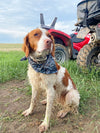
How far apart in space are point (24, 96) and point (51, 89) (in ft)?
3.58

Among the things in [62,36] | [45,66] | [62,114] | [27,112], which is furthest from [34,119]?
[62,36]

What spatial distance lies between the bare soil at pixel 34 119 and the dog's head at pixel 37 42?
107cm

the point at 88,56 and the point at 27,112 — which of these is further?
the point at 88,56

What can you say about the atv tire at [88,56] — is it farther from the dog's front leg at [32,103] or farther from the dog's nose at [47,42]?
the dog's nose at [47,42]

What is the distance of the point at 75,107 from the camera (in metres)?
2.33

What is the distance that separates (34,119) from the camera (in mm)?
2189

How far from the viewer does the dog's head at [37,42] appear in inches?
71.3

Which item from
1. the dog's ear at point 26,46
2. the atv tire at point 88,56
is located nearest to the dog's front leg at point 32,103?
the dog's ear at point 26,46

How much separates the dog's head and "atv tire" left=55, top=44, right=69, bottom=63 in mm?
3348

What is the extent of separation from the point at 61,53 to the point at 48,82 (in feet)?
11.9

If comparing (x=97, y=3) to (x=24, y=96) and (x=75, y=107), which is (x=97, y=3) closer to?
(x=75, y=107)

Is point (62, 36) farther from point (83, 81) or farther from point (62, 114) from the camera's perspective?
point (62, 114)

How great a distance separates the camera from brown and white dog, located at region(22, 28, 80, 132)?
1894 millimetres

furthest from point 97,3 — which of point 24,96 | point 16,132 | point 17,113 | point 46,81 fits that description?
point 16,132
